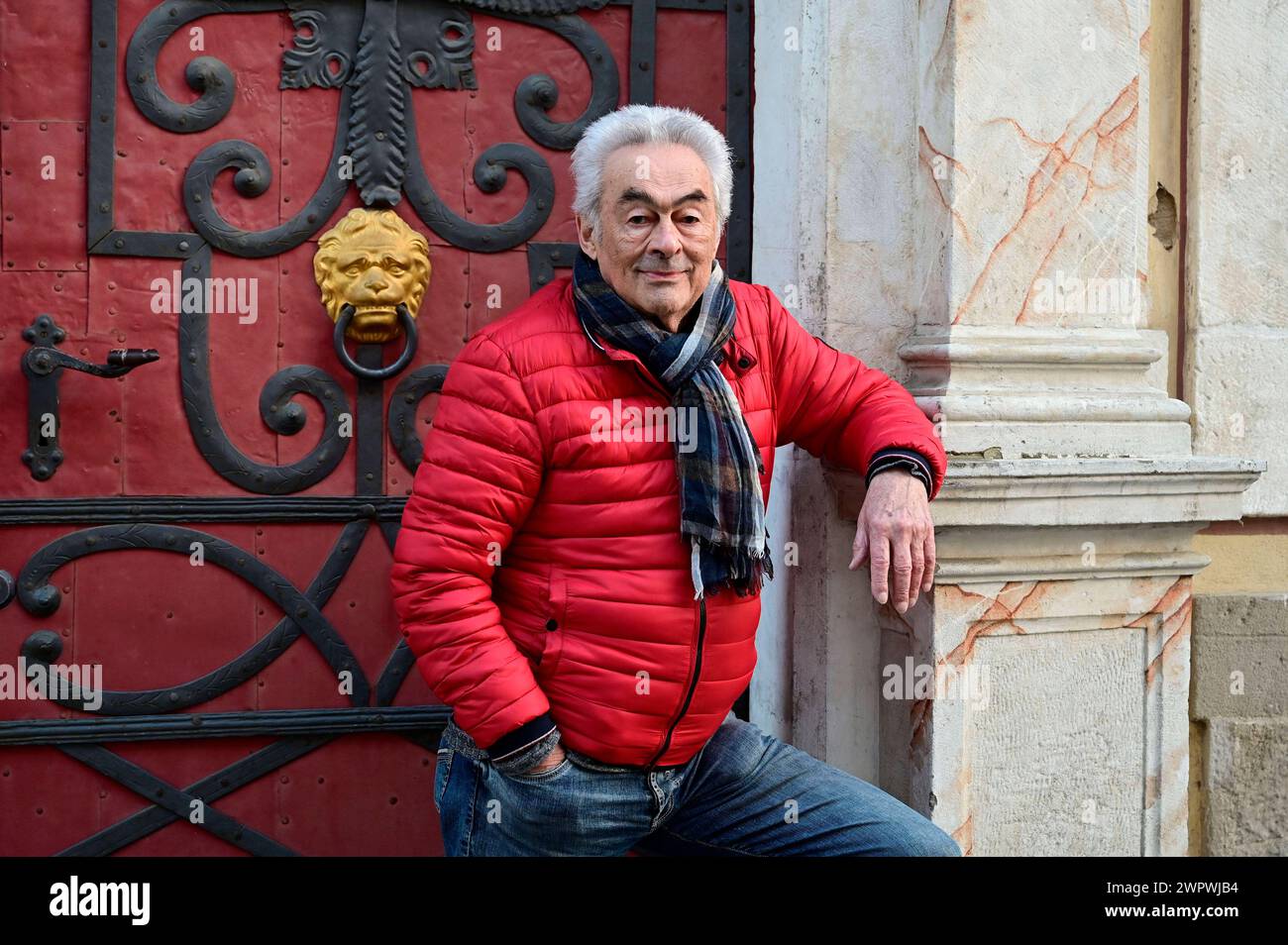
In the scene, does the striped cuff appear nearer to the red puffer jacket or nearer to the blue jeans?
the red puffer jacket

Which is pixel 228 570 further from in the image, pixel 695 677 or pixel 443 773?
pixel 695 677

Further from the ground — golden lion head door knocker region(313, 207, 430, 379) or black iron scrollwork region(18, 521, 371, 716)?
golden lion head door knocker region(313, 207, 430, 379)

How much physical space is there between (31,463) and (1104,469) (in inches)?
78.0

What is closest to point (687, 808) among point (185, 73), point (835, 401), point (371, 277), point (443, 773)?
point (443, 773)

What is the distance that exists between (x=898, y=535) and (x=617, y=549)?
0.43 metres

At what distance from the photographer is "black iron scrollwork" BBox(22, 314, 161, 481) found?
230 centimetres

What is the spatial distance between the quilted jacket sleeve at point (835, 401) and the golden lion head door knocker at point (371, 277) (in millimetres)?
736

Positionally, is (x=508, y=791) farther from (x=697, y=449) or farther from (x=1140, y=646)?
(x=1140, y=646)

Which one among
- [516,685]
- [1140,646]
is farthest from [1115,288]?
[516,685]

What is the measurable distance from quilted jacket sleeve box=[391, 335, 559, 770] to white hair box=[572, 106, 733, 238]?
11.7 inches

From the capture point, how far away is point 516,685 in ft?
5.70

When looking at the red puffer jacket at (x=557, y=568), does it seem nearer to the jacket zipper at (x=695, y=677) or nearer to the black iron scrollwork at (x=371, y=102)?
the jacket zipper at (x=695, y=677)

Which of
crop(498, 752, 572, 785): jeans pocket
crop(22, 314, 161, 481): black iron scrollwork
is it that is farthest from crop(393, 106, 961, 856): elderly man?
crop(22, 314, 161, 481): black iron scrollwork

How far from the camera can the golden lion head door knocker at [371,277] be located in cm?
238
